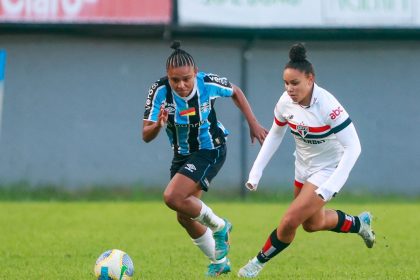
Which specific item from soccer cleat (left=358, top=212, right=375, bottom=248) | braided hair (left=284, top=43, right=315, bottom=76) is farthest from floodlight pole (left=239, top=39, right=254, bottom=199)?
braided hair (left=284, top=43, right=315, bottom=76)

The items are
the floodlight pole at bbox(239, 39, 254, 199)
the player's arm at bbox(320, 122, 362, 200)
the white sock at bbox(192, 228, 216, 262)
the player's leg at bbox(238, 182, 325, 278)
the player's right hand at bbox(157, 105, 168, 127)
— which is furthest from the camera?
the floodlight pole at bbox(239, 39, 254, 199)

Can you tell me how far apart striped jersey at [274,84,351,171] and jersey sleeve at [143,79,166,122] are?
1.06 m

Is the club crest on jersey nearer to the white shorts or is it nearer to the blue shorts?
the white shorts

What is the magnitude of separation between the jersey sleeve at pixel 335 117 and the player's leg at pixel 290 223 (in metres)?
0.61

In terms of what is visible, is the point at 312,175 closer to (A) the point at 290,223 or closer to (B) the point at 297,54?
(A) the point at 290,223

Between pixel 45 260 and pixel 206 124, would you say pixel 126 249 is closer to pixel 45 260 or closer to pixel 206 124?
pixel 45 260

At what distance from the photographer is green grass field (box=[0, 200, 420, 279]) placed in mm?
9859

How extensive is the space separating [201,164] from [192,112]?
485 millimetres

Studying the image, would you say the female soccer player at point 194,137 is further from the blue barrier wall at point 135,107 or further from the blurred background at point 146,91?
the blue barrier wall at point 135,107

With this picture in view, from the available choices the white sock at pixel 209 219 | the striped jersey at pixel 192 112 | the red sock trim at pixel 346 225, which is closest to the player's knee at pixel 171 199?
the white sock at pixel 209 219

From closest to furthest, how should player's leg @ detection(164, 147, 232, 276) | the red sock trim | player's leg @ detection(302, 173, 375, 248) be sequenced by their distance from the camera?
player's leg @ detection(302, 173, 375, 248) → player's leg @ detection(164, 147, 232, 276) → the red sock trim

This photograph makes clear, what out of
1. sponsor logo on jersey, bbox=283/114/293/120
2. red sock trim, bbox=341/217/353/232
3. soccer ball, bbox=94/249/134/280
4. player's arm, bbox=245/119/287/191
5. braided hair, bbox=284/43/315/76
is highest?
braided hair, bbox=284/43/315/76

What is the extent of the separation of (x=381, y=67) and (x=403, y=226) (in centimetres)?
755

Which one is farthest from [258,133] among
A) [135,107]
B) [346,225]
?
[135,107]
